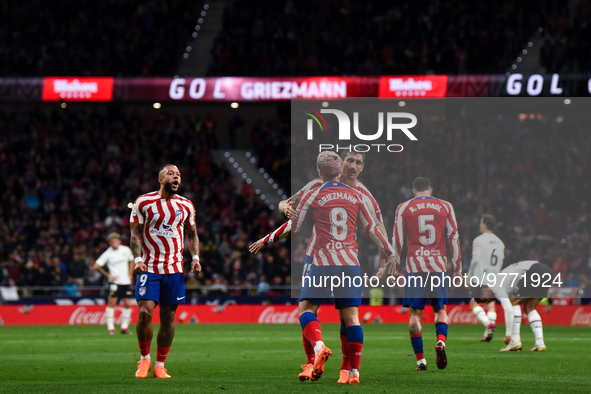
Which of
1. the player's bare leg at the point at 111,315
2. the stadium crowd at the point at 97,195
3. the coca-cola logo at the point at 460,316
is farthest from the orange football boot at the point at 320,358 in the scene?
the stadium crowd at the point at 97,195

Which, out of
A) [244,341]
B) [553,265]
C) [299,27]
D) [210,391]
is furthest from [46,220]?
[210,391]

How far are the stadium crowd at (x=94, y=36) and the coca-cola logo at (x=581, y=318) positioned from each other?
1706cm

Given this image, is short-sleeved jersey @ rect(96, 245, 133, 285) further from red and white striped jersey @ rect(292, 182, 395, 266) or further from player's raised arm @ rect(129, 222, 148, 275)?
red and white striped jersey @ rect(292, 182, 395, 266)

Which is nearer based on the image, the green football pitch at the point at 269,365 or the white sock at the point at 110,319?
the green football pitch at the point at 269,365

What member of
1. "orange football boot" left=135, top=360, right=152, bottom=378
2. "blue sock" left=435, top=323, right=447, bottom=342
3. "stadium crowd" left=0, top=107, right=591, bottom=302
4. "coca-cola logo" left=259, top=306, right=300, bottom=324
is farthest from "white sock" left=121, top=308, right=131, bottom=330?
"blue sock" left=435, top=323, right=447, bottom=342

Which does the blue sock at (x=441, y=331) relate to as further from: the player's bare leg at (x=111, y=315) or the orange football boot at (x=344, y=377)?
the player's bare leg at (x=111, y=315)

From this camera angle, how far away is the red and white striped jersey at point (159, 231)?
9656 millimetres

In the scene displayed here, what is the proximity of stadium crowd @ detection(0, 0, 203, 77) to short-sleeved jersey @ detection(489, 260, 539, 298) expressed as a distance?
19.5 m

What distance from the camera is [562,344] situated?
15.2 meters

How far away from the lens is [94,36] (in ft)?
106

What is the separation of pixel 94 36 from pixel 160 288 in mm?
24420

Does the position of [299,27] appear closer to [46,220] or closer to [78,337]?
[46,220]

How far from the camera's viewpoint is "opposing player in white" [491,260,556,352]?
13.5m

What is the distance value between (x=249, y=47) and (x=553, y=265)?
14.4 m
